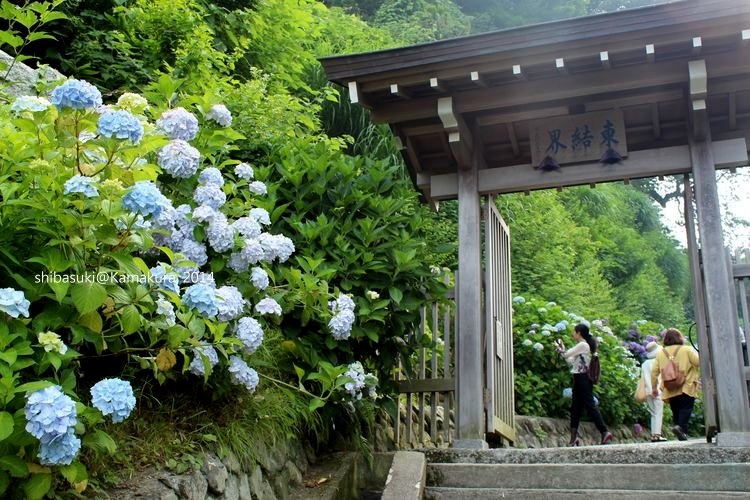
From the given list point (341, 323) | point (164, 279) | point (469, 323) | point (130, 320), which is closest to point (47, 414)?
point (130, 320)

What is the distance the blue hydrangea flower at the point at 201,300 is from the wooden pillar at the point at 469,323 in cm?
309

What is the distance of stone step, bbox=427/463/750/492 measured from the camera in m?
4.47

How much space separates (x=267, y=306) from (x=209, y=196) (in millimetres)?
674

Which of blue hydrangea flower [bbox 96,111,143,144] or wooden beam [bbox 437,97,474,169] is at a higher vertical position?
wooden beam [bbox 437,97,474,169]

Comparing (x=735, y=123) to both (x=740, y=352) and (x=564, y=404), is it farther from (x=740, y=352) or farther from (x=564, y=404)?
(x=564, y=404)

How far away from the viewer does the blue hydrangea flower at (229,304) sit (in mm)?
3584

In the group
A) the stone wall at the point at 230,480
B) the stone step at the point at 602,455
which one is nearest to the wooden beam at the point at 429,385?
the stone step at the point at 602,455

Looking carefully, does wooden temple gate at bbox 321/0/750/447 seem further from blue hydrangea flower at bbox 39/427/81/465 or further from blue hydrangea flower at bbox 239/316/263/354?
blue hydrangea flower at bbox 39/427/81/465

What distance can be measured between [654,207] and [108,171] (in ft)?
84.0

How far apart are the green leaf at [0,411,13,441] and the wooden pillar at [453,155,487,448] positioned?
3.85 metres

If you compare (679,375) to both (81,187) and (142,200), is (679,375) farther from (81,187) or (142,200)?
(81,187)

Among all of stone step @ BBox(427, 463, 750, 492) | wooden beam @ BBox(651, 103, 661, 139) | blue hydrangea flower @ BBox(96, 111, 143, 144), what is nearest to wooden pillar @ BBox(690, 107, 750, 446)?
wooden beam @ BBox(651, 103, 661, 139)

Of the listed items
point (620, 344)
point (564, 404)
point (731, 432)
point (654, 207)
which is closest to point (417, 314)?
point (731, 432)

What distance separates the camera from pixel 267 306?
4121 mm
